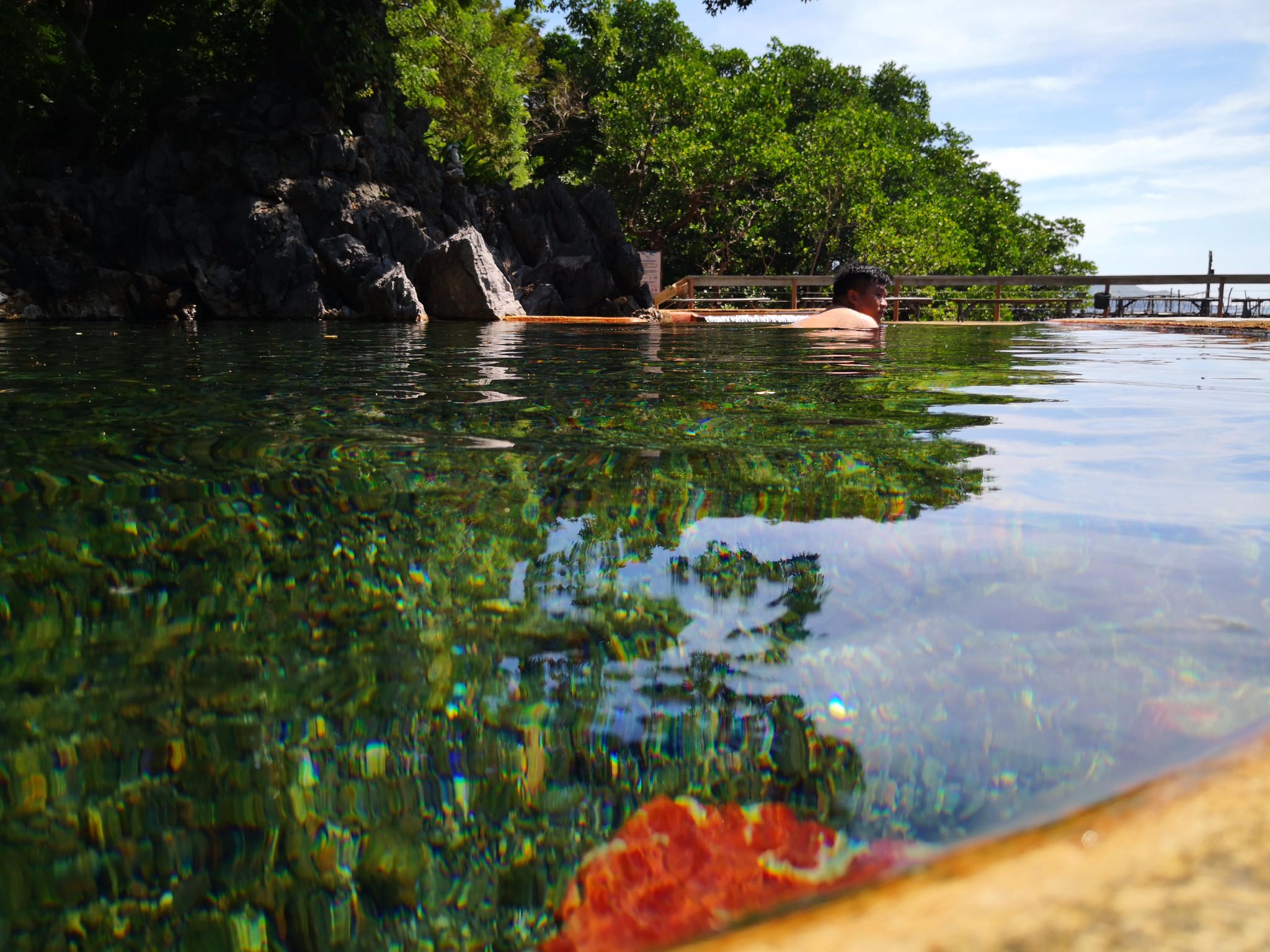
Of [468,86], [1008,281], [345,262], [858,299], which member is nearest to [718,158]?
[468,86]

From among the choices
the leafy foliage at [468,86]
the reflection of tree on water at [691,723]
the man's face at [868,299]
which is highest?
the leafy foliage at [468,86]

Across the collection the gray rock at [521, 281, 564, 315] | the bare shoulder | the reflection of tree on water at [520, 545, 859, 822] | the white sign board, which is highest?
the white sign board

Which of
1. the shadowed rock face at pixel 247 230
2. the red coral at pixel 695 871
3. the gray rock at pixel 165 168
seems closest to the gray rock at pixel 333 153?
the shadowed rock face at pixel 247 230

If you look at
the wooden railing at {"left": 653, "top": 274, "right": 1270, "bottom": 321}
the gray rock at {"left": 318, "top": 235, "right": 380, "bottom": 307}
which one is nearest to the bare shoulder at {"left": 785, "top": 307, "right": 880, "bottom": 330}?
the wooden railing at {"left": 653, "top": 274, "right": 1270, "bottom": 321}

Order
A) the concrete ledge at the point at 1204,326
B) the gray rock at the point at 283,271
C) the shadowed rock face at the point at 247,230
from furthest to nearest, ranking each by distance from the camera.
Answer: the gray rock at the point at 283,271 → the shadowed rock face at the point at 247,230 → the concrete ledge at the point at 1204,326

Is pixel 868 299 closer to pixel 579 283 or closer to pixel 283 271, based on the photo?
pixel 283 271

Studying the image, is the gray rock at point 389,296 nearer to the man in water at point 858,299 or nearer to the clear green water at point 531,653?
the man in water at point 858,299

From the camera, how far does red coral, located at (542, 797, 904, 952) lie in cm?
67

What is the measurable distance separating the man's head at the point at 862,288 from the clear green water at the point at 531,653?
7.84 meters

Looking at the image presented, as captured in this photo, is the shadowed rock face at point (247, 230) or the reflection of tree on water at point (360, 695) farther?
the shadowed rock face at point (247, 230)

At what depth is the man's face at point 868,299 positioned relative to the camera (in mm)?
10312

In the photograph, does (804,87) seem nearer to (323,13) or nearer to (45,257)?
(323,13)

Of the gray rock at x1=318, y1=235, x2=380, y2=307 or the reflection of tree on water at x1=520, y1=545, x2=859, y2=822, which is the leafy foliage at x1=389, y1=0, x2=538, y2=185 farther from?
the reflection of tree on water at x1=520, y1=545, x2=859, y2=822

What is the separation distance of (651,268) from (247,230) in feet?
33.1
